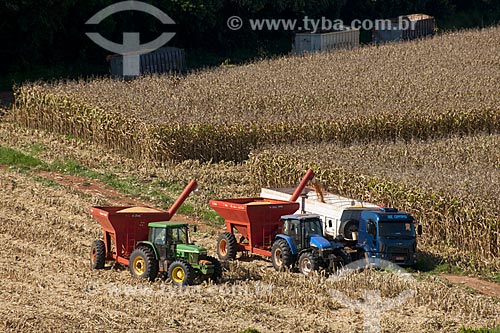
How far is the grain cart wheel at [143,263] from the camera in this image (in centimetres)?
2238

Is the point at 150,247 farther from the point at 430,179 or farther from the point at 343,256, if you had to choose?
the point at 430,179

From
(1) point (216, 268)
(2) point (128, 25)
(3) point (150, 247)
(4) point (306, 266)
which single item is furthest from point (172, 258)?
(2) point (128, 25)

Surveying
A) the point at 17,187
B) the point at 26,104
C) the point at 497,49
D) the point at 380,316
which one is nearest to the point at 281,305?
the point at 380,316

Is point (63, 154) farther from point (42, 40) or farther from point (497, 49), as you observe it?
point (497, 49)

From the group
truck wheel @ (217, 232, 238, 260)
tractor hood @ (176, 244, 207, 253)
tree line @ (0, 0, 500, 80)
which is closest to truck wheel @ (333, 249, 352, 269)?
truck wheel @ (217, 232, 238, 260)

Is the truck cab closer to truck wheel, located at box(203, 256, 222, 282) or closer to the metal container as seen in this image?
truck wheel, located at box(203, 256, 222, 282)

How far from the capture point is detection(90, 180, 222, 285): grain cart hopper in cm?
2220

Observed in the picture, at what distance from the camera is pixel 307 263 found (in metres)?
23.3
